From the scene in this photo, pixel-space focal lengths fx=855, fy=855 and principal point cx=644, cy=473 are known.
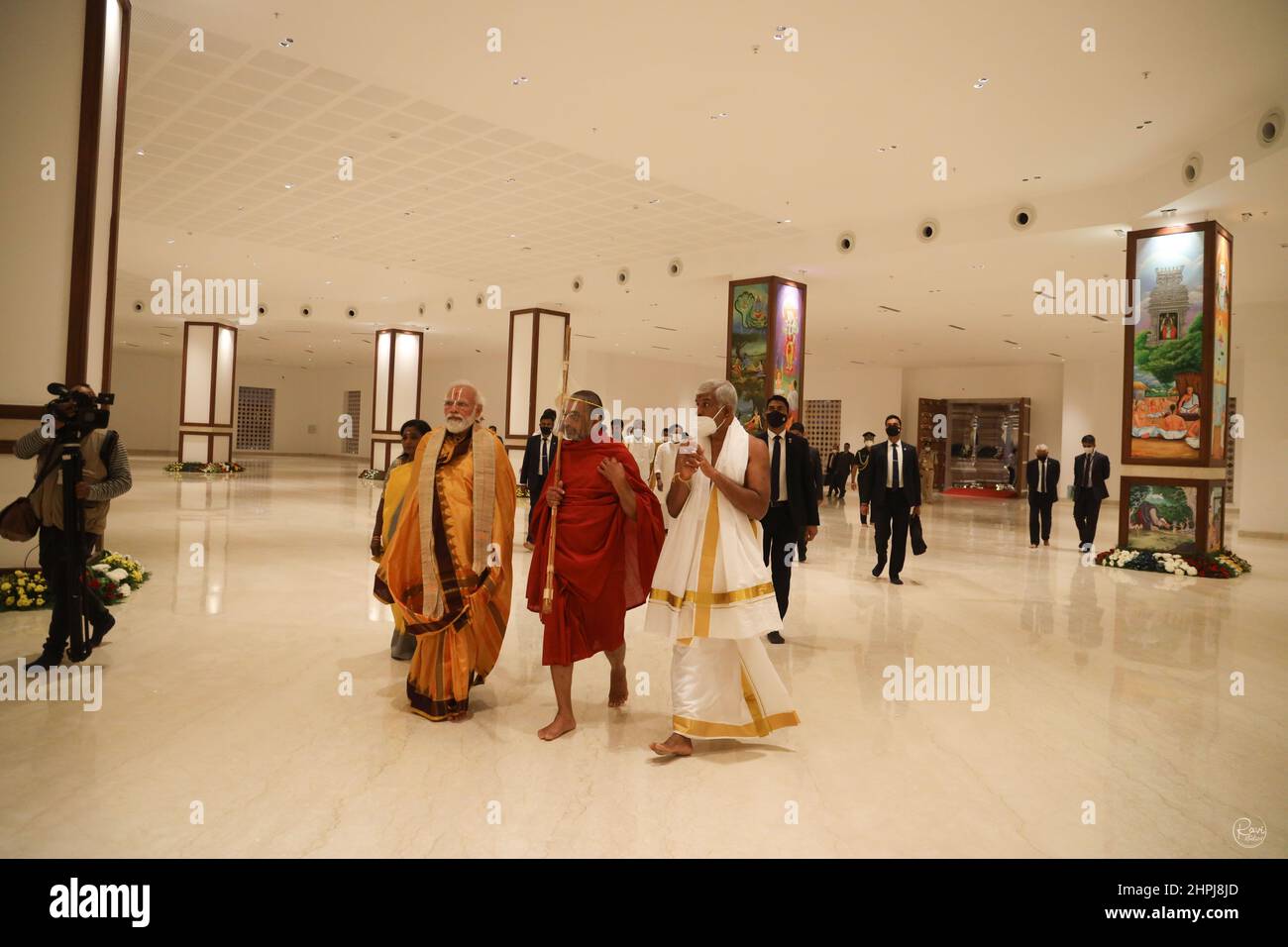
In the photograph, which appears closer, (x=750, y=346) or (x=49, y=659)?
(x=49, y=659)

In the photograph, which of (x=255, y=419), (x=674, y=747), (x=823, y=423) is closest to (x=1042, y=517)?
(x=674, y=747)

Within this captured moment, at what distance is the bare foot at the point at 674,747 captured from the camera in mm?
3408

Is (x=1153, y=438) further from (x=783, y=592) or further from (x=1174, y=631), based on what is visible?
(x=783, y=592)

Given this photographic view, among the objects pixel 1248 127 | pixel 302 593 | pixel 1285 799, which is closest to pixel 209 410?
pixel 302 593

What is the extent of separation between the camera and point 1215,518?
32.2 ft

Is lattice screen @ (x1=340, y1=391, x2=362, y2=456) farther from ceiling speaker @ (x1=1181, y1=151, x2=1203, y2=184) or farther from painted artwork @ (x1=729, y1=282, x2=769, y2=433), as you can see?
ceiling speaker @ (x1=1181, y1=151, x2=1203, y2=184)

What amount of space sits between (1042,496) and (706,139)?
22.2ft

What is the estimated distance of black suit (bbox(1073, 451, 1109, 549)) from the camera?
427 inches

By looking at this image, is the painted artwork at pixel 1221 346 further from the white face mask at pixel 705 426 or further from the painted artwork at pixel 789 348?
the white face mask at pixel 705 426

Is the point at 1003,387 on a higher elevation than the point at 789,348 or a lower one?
higher

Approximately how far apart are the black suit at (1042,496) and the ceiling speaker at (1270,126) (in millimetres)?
4720

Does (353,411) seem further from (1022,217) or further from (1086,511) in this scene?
(1086,511)

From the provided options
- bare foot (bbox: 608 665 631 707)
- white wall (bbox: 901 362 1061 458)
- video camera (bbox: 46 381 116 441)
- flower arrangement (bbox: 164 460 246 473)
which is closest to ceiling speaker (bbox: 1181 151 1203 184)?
bare foot (bbox: 608 665 631 707)

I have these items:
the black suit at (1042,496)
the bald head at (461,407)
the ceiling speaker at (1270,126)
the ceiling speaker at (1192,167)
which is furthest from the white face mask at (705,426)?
the black suit at (1042,496)
